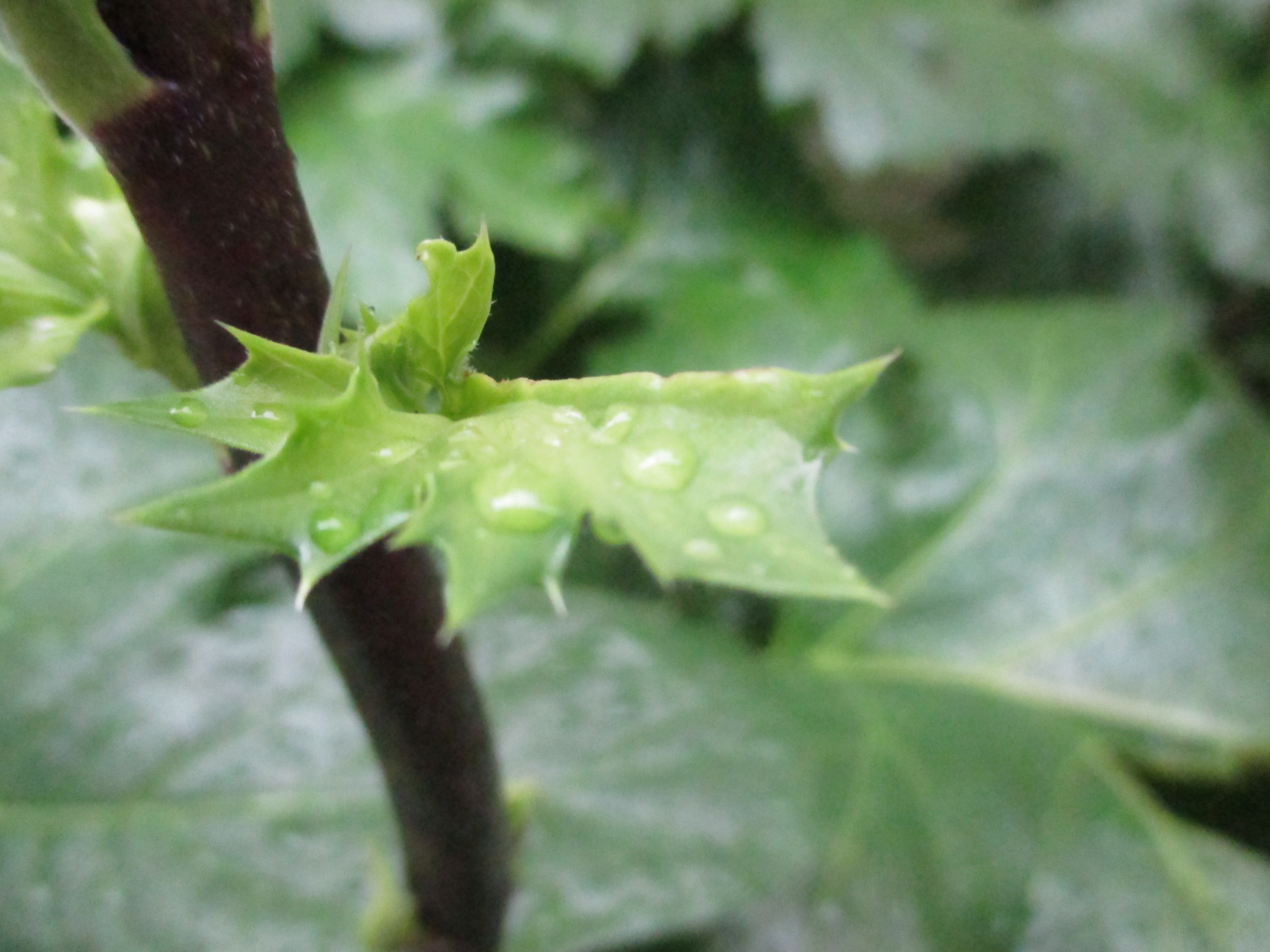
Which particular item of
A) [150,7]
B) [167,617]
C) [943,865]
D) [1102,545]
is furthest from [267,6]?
[1102,545]

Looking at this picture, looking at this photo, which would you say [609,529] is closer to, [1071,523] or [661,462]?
[661,462]

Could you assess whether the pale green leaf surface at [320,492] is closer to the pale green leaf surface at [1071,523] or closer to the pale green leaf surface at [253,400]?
the pale green leaf surface at [253,400]

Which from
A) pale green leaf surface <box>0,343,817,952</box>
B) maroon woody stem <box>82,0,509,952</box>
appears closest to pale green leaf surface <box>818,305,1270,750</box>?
pale green leaf surface <box>0,343,817,952</box>

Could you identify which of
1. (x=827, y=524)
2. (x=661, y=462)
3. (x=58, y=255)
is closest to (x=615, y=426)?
(x=661, y=462)

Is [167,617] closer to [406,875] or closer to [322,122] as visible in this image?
[406,875]

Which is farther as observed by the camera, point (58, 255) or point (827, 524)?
point (827, 524)

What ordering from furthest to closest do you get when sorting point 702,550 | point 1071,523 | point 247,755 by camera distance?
point 1071,523
point 247,755
point 702,550
